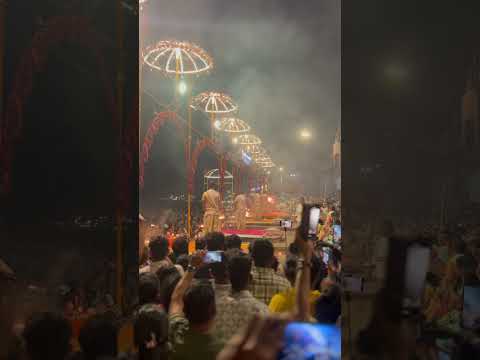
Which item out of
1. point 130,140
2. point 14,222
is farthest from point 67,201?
point 130,140

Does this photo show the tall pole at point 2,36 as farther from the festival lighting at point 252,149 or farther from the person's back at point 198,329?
the festival lighting at point 252,149

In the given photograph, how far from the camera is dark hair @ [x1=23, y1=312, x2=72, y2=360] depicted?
66.2 inches

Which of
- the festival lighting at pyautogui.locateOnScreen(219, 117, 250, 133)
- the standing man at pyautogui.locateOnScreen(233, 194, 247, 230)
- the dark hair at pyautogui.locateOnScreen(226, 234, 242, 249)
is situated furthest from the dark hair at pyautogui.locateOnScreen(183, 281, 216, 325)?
the standing man at pyautogui.locateOnScreen(233, 194, 247, 230)

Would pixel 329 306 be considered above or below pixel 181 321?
above

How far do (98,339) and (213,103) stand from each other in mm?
6447

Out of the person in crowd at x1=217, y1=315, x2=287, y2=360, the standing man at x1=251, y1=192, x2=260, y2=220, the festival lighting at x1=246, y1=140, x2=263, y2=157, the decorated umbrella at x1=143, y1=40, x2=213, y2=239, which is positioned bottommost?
the standing man at x1=251, y1=192, x2=260, y2=220

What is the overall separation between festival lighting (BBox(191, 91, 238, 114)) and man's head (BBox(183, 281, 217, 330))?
5.32m

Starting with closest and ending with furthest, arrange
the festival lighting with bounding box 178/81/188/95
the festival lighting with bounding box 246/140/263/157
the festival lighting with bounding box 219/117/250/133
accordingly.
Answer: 1. the festival lighting with bounding box 178/81/188/95
2. the festival lighting with bounding box 219/117/250/133
3. the festival lighting with bounding box 246/140/263/157

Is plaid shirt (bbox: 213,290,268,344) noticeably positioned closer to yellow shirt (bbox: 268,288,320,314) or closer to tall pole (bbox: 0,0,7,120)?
yellow shirt (bbox: 268,288,320,314)

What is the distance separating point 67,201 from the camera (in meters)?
2.13

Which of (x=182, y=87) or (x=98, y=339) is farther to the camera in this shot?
(x=182, y=87)

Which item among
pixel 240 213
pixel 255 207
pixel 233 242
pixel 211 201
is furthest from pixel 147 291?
pixel 255 207

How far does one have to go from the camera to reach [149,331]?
6.72ft

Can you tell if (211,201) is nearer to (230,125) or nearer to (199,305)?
(230,125)
